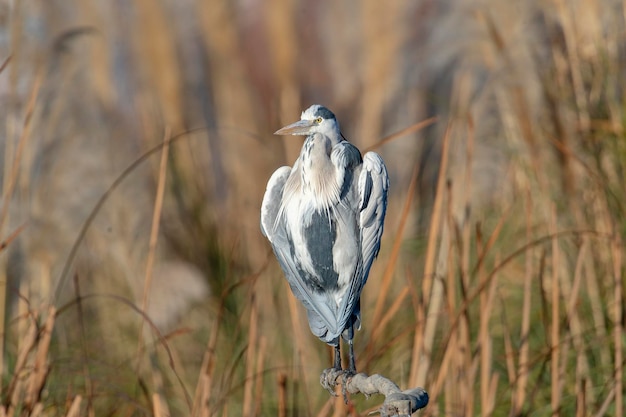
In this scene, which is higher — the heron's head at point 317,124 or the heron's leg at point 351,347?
the heron's head at point 317,124

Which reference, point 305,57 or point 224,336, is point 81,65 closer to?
point 224,336

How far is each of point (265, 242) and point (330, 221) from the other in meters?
2.35

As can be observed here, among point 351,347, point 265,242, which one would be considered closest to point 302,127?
point 351,347

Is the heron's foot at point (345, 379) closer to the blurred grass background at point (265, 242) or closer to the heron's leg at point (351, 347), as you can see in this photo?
the heron's leg at point (351, 347)

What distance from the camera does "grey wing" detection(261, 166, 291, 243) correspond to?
2.08 ft

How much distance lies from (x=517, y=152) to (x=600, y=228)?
30cm

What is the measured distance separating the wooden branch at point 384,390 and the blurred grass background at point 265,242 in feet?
0.89

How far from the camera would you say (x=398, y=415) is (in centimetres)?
53

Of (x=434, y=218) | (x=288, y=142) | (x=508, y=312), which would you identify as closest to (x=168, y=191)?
(x=288, y=142)

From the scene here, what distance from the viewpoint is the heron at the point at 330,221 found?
58 cm

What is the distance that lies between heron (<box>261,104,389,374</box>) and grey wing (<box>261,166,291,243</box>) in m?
0.02

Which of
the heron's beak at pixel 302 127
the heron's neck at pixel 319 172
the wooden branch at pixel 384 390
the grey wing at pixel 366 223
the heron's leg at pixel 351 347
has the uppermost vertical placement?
the heron's beak at pixel 302 127

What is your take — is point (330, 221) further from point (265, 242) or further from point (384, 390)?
point (265, 242)

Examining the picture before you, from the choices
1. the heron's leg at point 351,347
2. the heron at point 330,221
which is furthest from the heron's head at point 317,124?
the heron's leg at point 351,347
